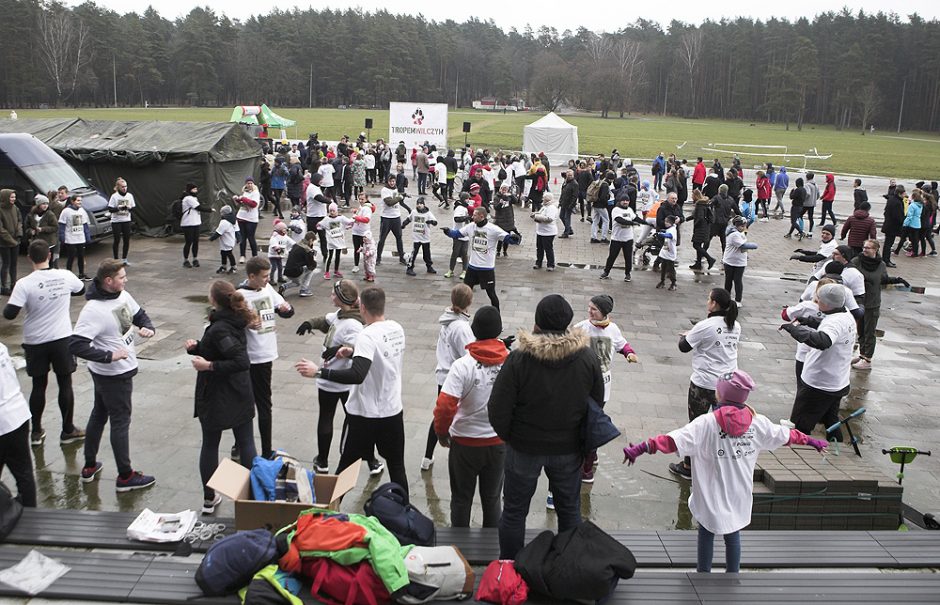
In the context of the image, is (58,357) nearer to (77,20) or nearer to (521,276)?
(521,276)

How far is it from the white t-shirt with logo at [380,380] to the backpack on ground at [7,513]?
2269 mm

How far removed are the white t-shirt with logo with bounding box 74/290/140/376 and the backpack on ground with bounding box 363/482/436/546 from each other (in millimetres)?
2479

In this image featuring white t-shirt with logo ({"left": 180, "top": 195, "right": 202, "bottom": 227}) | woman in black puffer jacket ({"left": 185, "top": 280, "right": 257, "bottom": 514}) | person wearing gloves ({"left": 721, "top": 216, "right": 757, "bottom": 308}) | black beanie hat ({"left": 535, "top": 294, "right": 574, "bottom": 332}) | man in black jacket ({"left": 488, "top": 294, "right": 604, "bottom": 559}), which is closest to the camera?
man in black jacket ({"left": 488, "top": 294, "right": 604, "bottom": 559})

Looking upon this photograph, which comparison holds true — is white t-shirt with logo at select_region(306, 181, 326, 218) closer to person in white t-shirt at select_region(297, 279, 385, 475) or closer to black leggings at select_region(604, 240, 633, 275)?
black leggings at select_region(604, 240, 633, 275)

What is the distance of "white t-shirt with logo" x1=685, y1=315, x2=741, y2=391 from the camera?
6.14 m

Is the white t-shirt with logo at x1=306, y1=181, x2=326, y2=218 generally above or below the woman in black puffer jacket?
above

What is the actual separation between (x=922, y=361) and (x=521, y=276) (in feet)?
23.0

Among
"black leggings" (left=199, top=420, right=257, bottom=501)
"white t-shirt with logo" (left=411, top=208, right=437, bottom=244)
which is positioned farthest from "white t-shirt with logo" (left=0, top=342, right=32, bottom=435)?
"white t-shirt with logo" (left=411, top=208, right=437, bottom=244)

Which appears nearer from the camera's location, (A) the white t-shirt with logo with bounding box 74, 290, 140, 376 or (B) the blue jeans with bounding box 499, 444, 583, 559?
(B) the blue jeans with bounding box 499, 444, 583, 559

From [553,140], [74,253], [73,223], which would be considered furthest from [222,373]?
[553,140]

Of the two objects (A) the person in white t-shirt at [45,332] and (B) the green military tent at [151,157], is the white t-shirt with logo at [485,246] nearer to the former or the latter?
(A) the person in white t-shirt at [45,332]

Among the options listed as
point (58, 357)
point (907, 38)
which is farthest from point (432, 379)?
point (907, 38)

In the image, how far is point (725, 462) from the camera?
423 cm

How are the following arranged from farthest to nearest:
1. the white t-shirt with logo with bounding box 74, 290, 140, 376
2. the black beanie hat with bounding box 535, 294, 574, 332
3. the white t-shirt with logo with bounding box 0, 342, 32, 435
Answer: the white t-shirt with logo with bounding box 74, 290, 140, 376 < the white t-shirt with logo with bounding box 0, 342, 32, 435 < the black beanie hat with bounding box 535, 294, 574, 332
